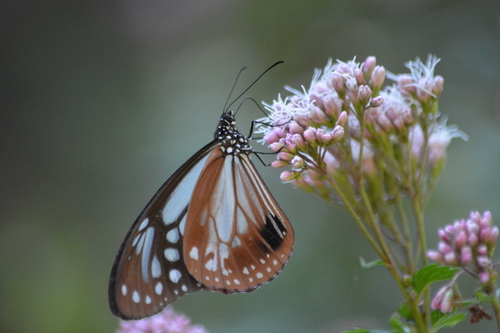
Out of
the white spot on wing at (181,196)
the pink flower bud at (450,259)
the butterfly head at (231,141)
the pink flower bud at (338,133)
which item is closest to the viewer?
the pink flower bud at (450,259)

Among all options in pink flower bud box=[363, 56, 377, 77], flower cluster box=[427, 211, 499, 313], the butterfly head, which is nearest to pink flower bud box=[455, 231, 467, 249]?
flower cluster box=[427, 211, 499, 313]

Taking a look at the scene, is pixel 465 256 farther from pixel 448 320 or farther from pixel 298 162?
pixel 298 162


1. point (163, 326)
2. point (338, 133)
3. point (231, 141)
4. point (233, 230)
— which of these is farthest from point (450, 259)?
point (163, 326)

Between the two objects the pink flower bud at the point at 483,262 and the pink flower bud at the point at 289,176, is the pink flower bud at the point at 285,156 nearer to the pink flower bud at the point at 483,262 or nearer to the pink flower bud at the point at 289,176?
the pink flower bud at the point at 289,176

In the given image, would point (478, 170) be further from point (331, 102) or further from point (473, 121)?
point (331, 102)

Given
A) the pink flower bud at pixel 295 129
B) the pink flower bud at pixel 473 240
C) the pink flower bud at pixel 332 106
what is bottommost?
the pink flower bud at pixel 473 240

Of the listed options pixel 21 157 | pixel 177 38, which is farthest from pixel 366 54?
pixel 21 157

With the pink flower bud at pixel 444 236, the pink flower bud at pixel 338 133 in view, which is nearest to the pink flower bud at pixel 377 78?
the pink flower bud at pixel 338 133
